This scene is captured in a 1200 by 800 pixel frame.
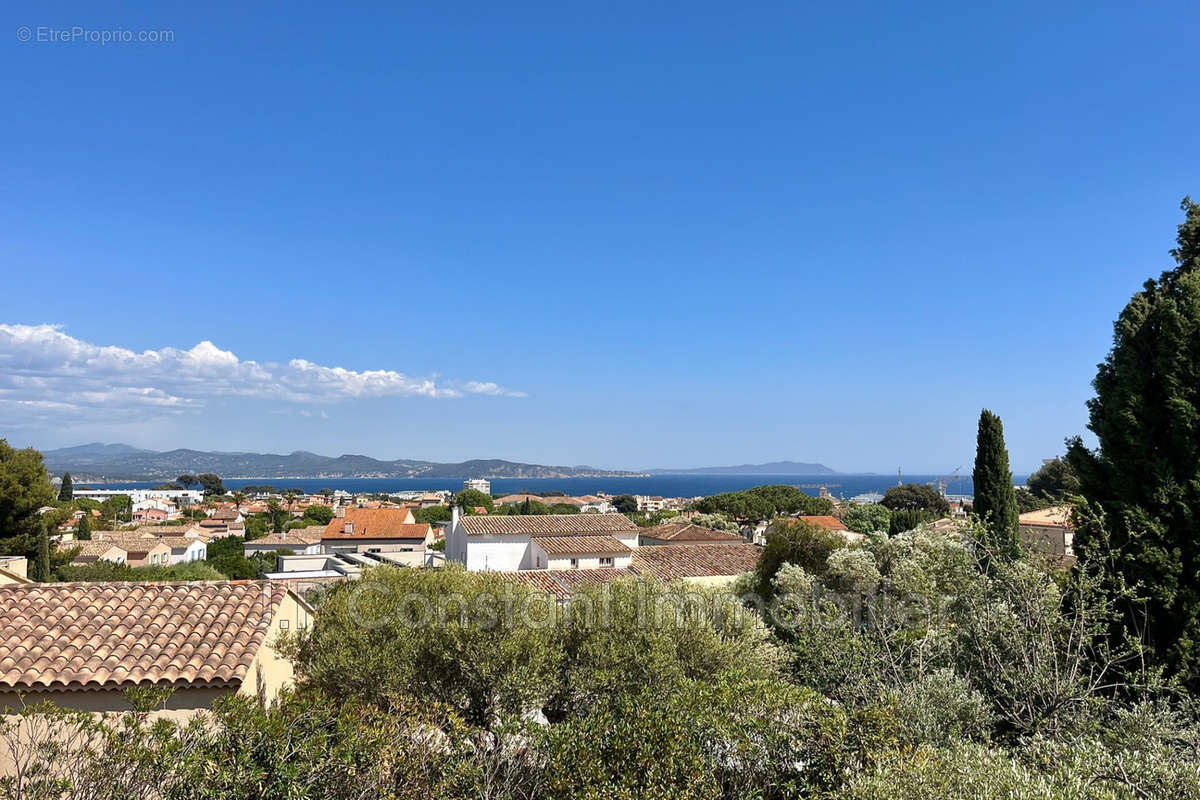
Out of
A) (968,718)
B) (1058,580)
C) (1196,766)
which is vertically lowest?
(968,718)

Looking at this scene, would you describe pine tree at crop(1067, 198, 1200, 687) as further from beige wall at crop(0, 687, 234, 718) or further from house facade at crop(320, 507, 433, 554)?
house facade at crop(320, 507, 433, 554)

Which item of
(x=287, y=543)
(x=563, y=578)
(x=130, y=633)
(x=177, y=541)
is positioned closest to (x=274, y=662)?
(x=130, y=633)

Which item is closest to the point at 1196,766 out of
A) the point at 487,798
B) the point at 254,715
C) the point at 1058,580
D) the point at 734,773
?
the point at 734,773

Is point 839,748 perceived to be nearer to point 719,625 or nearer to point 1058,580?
point 1058,580

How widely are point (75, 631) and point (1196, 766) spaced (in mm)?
12552

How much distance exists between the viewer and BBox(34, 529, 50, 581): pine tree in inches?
1024

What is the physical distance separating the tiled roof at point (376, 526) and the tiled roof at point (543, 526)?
20777mm

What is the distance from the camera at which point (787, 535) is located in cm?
2170

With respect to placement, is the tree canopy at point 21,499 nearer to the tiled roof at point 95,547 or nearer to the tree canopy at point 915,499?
the tiled roof at point 95,547

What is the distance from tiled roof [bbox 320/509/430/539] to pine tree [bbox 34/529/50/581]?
82.6 ft

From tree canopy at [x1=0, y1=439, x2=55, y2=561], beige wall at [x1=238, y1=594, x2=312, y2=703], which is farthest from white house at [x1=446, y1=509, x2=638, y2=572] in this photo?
beige wall at [x1=238, y1=594, x2=312, y2=703]

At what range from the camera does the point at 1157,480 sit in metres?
8.55

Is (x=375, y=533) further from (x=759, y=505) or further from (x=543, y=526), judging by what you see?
(x=759, y=505)

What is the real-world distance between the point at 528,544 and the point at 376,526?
25496mm
